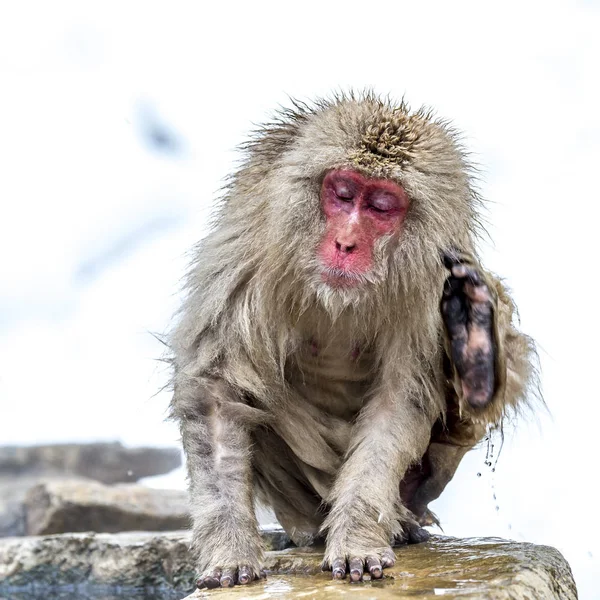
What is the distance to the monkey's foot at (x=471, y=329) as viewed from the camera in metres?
3.69

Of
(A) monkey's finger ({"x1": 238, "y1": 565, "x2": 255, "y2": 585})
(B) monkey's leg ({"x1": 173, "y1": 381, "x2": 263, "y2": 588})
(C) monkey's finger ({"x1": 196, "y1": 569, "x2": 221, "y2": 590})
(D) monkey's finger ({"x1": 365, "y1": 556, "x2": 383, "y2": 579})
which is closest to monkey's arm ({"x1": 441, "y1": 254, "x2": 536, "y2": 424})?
(D) monkey's finger ({"x1": 365, "y1": 556, "x2": 383, "y2": 579})

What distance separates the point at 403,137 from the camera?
3.75 metres

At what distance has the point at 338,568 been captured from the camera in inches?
135

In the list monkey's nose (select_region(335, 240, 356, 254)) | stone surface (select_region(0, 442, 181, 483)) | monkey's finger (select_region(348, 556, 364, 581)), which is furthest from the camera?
stone surface (select_region(0, 442, 181, 483))

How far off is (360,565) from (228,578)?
467 millimetres

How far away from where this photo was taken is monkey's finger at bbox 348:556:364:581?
3.34m

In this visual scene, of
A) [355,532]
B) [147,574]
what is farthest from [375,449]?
[147,574]

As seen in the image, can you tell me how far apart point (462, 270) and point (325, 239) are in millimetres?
534

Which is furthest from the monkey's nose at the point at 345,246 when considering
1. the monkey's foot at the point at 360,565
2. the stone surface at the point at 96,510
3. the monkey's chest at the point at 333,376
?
the stone surface at the point at 96,510

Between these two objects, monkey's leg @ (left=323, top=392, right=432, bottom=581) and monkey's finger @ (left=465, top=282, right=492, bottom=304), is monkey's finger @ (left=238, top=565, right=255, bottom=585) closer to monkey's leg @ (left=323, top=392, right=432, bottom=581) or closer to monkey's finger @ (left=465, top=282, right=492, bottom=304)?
monkey's leg @ (left=323, top=392, right=432, bottom=581)

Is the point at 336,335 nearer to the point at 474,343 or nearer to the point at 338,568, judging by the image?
the point at 474,343

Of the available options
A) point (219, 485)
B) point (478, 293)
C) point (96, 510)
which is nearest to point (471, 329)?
point (478, 293)

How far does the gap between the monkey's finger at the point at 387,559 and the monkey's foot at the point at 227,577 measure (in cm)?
45

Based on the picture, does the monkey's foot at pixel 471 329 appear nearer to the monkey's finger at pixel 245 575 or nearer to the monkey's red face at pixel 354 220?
the monkey's red face at pixel 354 220
